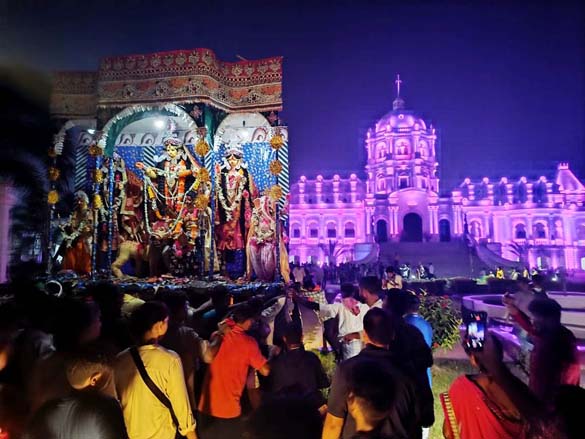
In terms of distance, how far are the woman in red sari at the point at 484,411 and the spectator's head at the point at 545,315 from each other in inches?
51.9

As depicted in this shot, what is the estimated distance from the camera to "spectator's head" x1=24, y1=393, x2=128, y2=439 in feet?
7.57

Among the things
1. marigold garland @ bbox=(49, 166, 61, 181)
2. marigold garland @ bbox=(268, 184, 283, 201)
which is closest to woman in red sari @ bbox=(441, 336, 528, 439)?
marigold garland @ bbox=(268, 184, 283, 201)

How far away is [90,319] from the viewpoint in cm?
323

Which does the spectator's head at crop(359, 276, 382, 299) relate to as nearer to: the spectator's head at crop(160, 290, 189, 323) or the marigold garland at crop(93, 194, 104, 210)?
the spectator's head at crop(160, 290, 189, 323)

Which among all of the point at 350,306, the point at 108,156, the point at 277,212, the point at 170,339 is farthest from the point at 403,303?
the point at 108,156

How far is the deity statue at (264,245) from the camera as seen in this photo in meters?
13.3

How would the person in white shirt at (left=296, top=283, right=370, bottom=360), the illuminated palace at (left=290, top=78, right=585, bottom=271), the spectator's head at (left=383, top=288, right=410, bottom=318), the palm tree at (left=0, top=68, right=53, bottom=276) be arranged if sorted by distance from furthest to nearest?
the illuminated palace at (left=290, top=78, right=585, bottom=271) → the palm tree at (left=0, top=68, right=53, bottom=276) → the person in white shirt at (left=296, top=283, right=370, bottom=360) → the spectator's head at (left=383, top=288, right=410, bottom=318)

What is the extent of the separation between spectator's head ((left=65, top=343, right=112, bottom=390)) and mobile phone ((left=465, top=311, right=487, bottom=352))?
92.9 inches

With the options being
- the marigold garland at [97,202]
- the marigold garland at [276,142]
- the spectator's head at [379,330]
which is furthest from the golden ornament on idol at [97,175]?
the spectator's head at [379,330]

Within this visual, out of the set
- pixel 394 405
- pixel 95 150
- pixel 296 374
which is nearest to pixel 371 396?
pixel 394 405

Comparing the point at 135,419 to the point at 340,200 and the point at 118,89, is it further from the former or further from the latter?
the point at 340,200

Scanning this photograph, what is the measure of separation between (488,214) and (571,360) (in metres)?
53.0

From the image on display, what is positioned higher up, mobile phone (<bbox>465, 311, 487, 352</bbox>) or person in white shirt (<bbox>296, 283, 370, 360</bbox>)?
mobile phone (<bbox>465, 311, 487, 352</bbox>)

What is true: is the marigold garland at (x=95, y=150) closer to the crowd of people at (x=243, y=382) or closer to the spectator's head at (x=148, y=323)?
the crowd of people at (x=243, y=382)
